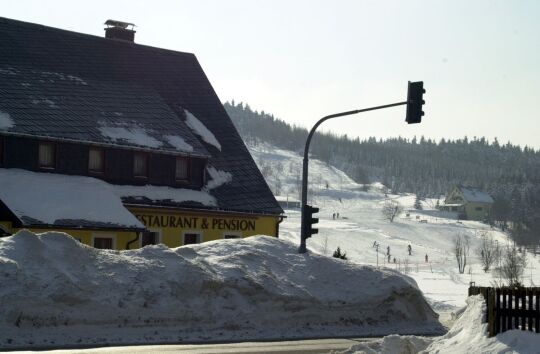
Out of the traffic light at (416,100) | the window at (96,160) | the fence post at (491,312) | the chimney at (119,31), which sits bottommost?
the fence post at (491,312)

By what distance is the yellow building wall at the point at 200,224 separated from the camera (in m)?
36.1

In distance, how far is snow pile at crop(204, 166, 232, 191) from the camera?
39562mm

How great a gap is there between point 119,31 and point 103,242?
16.6 meters

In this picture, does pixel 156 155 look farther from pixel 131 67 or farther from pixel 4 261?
pixel 4 261

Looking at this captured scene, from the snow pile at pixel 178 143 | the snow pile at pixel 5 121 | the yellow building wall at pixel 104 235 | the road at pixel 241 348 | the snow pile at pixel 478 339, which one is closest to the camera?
the snow pile at pixel 478 339

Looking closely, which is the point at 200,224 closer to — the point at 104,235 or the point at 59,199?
the point at 104,235

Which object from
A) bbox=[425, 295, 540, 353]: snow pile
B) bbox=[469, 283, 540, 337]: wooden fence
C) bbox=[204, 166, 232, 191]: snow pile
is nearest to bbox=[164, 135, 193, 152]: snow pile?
bbox=[204, 166, 232, 191]: snow pile

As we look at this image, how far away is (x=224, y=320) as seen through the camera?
20.9 metres

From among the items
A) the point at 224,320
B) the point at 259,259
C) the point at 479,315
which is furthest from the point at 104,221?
the point at 479,315

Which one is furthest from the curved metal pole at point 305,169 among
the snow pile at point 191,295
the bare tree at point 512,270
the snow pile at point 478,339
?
the bare tree at point 512,270

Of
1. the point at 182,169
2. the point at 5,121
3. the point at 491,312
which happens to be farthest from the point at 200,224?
the point at 491,312

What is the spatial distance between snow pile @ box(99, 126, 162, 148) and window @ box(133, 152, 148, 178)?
1.80 ft

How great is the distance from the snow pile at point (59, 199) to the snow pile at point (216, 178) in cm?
604

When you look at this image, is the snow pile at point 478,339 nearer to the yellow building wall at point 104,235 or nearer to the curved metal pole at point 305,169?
the curved metal pole at point 305,169
